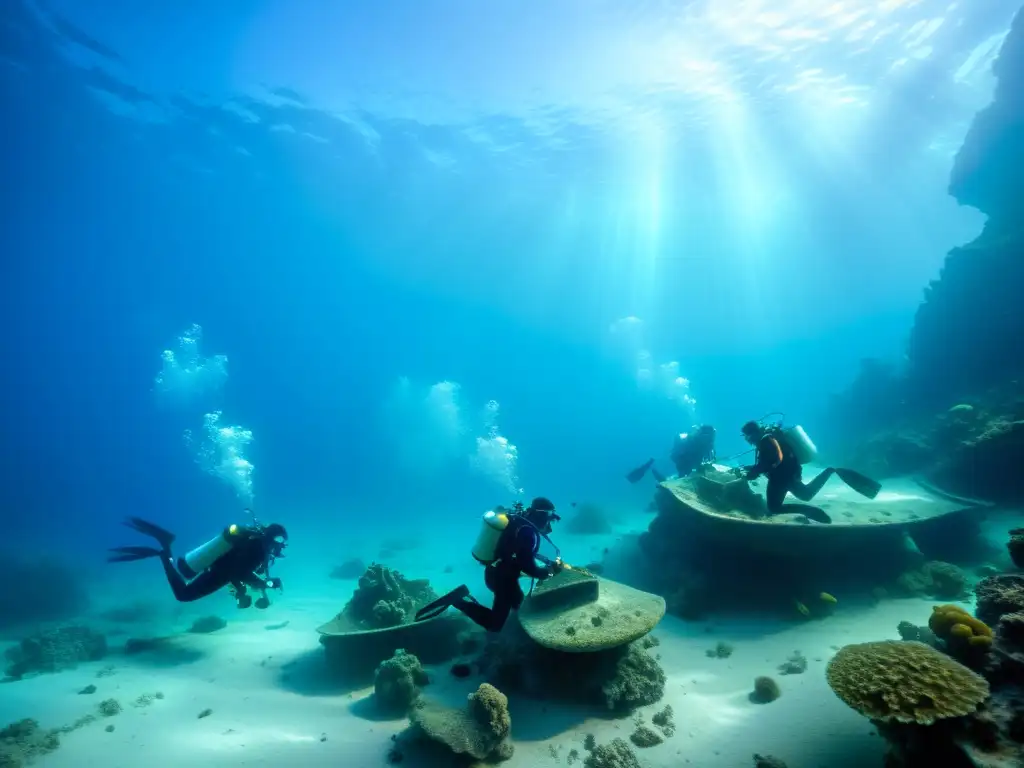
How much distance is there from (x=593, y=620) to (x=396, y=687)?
120 inches

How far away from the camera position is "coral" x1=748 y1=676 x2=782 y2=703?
Answer: 560 centimetres

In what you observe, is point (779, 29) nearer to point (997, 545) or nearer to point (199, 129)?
point (997, 545)

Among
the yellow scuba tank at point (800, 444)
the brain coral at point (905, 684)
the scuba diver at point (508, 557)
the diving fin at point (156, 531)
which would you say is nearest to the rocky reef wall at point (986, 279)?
the yellow scuba tank at point (800, 444)

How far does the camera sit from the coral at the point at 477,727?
4.89 m

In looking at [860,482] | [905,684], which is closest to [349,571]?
[860,482]

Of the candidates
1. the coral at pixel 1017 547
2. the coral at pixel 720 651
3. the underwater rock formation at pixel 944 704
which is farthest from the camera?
the coral at pixel 720 651

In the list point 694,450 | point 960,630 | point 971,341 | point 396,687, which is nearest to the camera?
point 960,630

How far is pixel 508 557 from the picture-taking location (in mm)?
6117

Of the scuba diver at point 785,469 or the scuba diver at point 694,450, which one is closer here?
the scuba diver at point 785,469

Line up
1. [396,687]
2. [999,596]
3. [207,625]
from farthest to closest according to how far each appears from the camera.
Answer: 1. [207,625]
2. [396,687]
3. [999,596]

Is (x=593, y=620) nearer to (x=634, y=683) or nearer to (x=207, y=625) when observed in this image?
(x=634, y=683)

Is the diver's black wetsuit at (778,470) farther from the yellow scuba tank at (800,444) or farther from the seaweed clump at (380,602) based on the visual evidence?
the seaweed clump at (380,602)

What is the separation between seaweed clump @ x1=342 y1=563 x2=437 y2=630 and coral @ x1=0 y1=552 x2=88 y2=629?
1597cm

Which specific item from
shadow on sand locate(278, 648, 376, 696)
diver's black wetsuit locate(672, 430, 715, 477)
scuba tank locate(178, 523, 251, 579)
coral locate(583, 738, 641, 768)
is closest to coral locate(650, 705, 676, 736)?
coral locate(583, 738, 641, 768)
